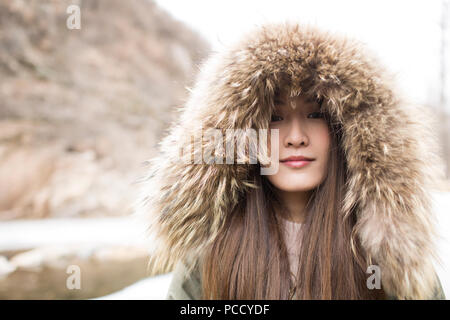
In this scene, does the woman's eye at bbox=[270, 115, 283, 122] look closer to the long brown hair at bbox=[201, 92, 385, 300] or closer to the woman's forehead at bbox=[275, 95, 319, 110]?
the woman's forehead at bbox=[275, 95, 319, 110]

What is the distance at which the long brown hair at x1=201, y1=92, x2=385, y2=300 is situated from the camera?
697 millimetres

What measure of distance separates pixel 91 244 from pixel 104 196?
1491 millimetres

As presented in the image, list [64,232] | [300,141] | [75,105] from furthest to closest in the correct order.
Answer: [75,105], [64,232], [300,141]

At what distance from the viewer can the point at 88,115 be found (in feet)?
14.7

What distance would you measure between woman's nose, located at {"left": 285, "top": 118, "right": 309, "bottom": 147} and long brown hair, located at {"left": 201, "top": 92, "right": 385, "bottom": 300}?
3.7 inches

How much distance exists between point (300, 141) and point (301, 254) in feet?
0.99

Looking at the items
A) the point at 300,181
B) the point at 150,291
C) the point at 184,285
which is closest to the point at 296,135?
the point at 300,181

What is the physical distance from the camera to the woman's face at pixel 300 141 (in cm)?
73

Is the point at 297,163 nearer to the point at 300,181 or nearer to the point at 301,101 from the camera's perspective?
the point at 300,181

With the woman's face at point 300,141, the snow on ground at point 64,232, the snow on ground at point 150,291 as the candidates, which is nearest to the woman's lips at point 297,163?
the woman's face at point 300,141

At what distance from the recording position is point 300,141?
726 millimetres
